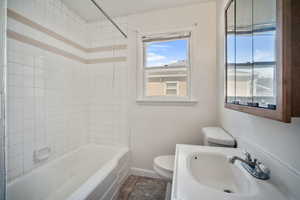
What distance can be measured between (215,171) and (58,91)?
2015 mm

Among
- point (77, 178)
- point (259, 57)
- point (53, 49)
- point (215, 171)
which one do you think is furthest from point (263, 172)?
point (53, 49)

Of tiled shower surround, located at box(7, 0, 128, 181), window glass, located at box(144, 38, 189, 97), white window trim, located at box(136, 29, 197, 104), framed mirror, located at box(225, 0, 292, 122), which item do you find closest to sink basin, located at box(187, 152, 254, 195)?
framed mirror, located at box(225, 0, 292, 122)

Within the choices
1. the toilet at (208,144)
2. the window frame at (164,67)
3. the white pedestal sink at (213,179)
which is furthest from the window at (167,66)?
the white pedestal sink at (213,179)

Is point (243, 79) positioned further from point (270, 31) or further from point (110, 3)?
point (110, 3)

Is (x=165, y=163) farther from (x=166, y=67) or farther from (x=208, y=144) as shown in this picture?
(x=166, y=67)

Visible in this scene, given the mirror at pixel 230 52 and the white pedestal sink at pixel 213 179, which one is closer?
the white pedestal sink at pixel 213 179

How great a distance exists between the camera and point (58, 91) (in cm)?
182

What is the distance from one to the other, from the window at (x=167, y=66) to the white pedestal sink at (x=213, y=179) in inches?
40.5

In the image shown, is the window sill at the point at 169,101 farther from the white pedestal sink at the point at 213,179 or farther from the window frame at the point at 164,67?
the white pedestal sink at the point at 213,179

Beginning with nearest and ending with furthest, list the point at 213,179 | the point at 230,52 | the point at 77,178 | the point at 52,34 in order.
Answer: the point at 213,179 → the point at 230,52 → the point at 52,34 → the point at 77,178

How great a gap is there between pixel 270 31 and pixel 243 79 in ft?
1.28

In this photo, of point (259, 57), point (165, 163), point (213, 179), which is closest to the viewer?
point (259, 57)

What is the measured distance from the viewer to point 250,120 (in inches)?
38.8

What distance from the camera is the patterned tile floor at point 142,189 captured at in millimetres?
Result: 1662
